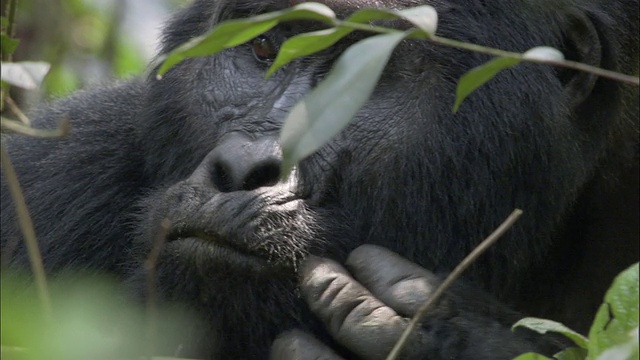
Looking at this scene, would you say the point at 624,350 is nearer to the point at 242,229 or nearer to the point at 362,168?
the point at 242,229

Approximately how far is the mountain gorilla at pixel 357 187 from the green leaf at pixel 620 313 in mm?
507

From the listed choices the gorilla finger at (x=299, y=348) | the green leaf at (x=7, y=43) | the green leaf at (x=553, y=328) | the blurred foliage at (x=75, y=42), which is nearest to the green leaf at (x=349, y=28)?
the green leaf at (x=553, y=328)

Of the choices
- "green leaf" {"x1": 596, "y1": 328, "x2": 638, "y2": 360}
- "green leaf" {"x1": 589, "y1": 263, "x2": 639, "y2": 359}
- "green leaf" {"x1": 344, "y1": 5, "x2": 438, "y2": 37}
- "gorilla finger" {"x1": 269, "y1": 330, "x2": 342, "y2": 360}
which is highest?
"green leaf" {"x1": 344, "y1": 5, "x2": 438, "y2": 37}

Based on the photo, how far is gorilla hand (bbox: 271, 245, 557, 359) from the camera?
7.67ft

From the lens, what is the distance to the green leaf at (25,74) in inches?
69.4

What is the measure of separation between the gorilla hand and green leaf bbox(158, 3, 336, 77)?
854mm

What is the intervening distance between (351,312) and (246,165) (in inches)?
16.1

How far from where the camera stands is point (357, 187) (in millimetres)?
2670

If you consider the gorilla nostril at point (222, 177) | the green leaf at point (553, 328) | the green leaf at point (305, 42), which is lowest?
the green leaf at point (553, 328)

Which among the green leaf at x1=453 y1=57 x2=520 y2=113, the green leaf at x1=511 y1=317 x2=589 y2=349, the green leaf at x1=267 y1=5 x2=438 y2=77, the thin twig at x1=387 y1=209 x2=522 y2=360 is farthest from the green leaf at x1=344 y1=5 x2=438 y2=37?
the green leaf at x1=511 y1=317 x2=589 y2=349

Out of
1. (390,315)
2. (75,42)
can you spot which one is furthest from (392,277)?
(75,42)

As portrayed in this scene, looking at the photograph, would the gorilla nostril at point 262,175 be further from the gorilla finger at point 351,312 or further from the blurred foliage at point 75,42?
the blurred foliage at point 75,42

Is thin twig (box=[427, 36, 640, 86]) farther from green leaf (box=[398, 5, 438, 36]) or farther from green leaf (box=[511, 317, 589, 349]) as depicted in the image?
green leaf (box=[511, 317, 589, 349])

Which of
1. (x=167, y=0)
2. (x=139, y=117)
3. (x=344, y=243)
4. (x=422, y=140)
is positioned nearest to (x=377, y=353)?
(x=344, y=243)
